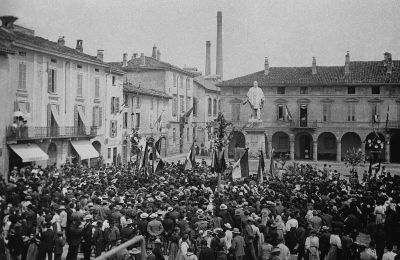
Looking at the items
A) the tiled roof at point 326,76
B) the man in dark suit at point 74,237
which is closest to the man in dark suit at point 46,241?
the man in dark suit at point 74,237

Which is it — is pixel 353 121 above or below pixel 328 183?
above

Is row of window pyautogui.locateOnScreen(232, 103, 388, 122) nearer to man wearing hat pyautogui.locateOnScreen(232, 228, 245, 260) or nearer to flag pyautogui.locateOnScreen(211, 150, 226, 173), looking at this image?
flag pyautogui.locateOnScreen(211, 150, 226, 173)

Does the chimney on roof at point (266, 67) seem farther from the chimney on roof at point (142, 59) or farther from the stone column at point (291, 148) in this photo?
the chimney on roof at point (142, 59)

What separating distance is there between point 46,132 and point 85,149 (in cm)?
446

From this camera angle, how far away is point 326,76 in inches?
1841

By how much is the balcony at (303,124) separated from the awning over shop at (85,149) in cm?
2095

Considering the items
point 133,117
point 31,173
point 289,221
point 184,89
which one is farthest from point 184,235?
point 184,89

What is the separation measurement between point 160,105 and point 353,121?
1937cm

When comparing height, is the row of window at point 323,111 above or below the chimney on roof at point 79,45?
below

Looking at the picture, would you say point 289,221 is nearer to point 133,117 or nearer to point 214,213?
point 214,213

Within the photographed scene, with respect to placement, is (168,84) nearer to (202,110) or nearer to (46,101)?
(202,110)

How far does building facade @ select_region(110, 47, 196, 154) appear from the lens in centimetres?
4959

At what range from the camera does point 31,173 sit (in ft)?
75.1

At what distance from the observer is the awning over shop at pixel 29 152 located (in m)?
26.3
